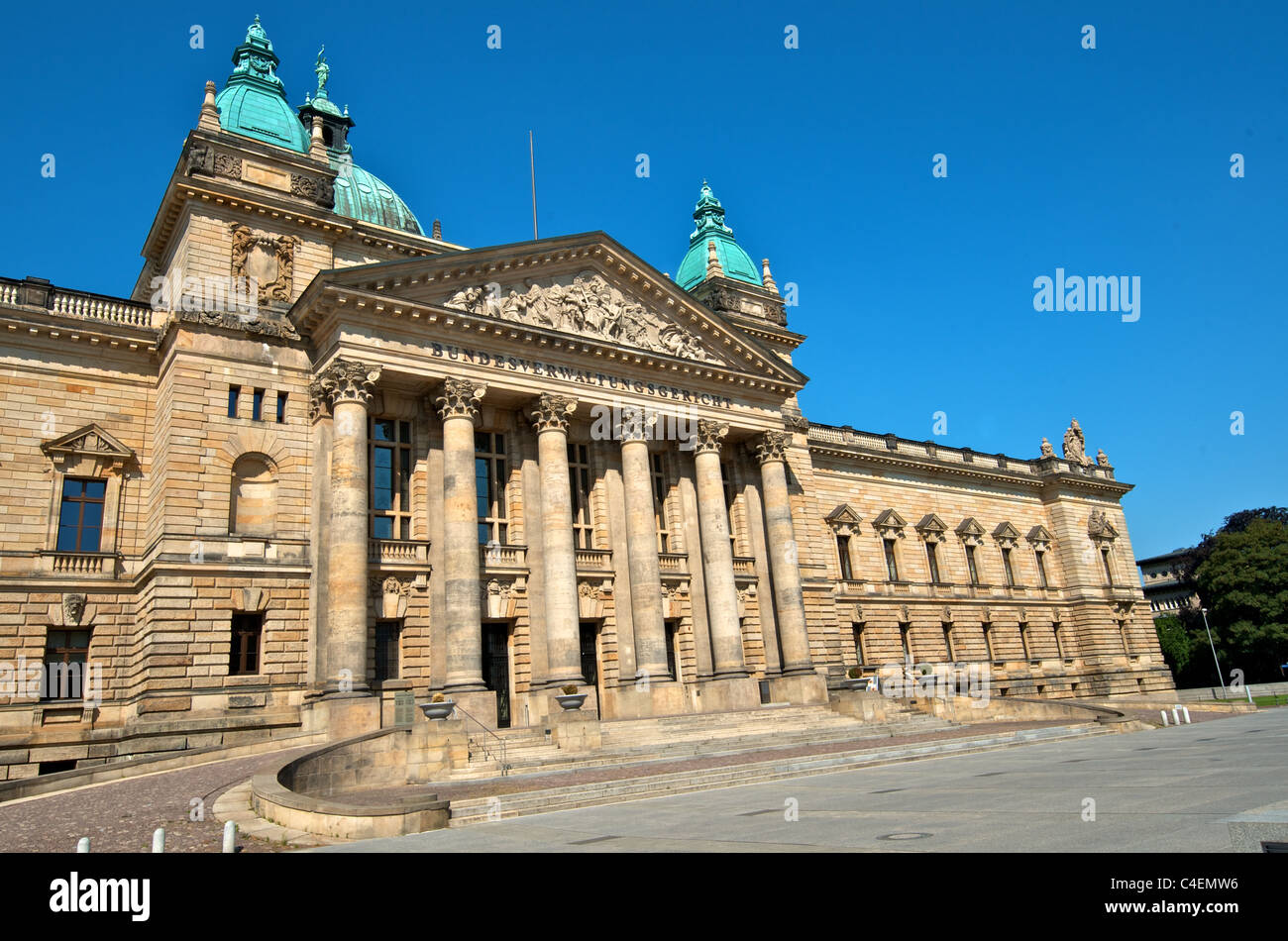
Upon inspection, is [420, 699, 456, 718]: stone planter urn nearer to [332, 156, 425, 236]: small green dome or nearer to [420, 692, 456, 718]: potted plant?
[420, 692, 456, 718]: potted plant

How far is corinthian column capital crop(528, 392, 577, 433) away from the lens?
3112cm

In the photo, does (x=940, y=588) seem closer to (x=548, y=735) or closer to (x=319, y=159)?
(x=548, y=735)

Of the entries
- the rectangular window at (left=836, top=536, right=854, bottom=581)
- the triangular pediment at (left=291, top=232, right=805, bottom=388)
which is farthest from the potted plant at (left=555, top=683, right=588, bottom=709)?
the rectangular window at (left=836, top=536, right=854, bottom=581)

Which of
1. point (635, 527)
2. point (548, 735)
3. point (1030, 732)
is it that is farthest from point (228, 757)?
point (1030, 732)

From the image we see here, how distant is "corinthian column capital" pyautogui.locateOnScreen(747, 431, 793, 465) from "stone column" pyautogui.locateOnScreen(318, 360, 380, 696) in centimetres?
1736

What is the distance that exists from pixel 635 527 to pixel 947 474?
1152 inches

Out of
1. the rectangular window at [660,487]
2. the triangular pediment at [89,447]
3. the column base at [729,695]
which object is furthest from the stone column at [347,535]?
the column base at [729,695]

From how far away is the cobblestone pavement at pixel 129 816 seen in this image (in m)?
12.4

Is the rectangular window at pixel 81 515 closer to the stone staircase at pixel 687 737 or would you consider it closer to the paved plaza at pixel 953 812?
the stone staircase at pixel 687 737

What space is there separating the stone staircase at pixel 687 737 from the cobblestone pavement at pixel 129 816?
5.85 meters

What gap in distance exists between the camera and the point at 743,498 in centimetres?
3894

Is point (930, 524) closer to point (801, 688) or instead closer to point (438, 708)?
point (801, 688)

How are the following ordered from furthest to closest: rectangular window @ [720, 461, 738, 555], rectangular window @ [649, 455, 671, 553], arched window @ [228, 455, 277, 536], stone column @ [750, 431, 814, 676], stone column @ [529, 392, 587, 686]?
1. rectangular window @ [720, 461, 738, 555]
2. rectangular window @ [649, 455, 671, 553]
3. stone column @ [750, 431, 814, 676]
4. stone column @ [529, 392, 587, 686]
5. arched window @ [228, 455, 277, 536]

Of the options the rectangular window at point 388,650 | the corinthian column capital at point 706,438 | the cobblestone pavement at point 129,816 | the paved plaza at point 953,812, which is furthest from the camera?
the corinthian column capital at point 706,438
